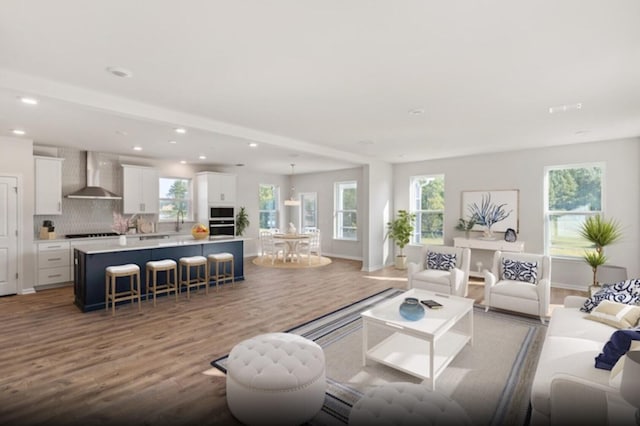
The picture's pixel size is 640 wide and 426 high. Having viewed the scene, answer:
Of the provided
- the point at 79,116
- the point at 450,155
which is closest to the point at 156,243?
the point at 79,116

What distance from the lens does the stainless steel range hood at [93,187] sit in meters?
6.15

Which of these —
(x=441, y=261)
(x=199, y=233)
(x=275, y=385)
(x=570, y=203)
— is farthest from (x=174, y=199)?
(x=570, y=203)

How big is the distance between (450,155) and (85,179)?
7.60 meters

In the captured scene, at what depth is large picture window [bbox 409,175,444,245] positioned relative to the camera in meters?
7.41

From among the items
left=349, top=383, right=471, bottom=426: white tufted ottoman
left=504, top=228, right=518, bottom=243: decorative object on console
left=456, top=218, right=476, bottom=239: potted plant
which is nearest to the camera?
left=349, top=383, right=471, bottom=426: white tufted ottoman

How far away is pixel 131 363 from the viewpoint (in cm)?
289

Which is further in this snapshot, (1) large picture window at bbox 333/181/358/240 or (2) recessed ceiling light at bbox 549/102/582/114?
(1) large picture window at bbox 333/181/358/240

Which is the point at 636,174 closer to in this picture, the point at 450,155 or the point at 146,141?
the point at 450,155

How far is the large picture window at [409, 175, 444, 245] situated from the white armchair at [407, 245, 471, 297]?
218 cm

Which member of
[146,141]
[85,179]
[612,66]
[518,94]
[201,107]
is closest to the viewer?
[612,66]

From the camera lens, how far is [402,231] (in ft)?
24.4

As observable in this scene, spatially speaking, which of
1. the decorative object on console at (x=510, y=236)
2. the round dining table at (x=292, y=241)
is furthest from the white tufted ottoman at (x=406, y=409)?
the round dining table at (x=292, y=241)

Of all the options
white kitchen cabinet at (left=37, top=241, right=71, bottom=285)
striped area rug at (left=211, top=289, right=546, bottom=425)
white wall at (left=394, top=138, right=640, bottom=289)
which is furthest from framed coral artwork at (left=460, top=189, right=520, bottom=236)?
white kitchen cabinet at (left=37, top=241, right=71, bottom=285)

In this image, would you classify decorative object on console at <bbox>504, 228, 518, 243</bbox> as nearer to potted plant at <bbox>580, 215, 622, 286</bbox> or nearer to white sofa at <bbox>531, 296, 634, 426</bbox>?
potted plant at <bbox>580, 215, 622, 286</bbox>
